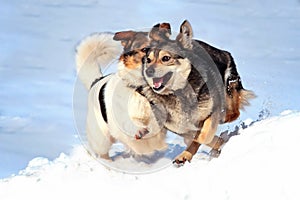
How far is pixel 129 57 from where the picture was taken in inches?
129

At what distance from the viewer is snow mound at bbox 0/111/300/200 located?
10.2ft

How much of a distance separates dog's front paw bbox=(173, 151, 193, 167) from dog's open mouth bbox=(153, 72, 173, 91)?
0.30m

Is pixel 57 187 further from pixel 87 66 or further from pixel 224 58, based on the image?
pixel 224 58

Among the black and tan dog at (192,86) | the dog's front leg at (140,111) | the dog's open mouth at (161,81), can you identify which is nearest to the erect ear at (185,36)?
the black and tan dog at (192,86)

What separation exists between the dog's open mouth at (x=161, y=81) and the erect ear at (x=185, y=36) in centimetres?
12

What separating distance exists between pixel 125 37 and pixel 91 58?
0.64 feet

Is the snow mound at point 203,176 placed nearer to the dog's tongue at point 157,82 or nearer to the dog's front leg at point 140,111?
the dog's front leg at point 140,111

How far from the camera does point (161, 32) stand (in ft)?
10.7

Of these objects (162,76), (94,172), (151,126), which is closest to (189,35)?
(162,76)

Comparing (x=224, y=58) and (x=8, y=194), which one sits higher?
(x=224, y=58)

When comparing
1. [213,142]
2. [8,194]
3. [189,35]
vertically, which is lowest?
[8,194]

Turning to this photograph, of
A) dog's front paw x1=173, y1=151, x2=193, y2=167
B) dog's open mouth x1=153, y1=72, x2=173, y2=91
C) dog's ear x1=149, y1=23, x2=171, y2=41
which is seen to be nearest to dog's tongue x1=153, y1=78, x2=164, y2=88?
dog's open mouth x1=153, y1=72, x2=173, y2=91

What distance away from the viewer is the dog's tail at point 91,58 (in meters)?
3.40

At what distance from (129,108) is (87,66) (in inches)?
10.3
